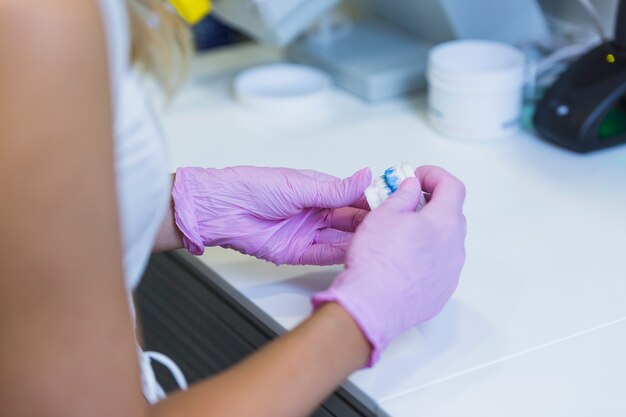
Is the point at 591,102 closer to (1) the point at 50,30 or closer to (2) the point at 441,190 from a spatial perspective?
(2) the point at 441,190

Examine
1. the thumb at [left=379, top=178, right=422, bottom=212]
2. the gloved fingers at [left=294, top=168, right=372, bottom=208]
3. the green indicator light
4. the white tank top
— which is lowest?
the green indicator light

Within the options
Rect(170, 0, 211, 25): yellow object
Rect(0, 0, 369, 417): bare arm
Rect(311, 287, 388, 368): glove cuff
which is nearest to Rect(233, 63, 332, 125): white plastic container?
Rect(170, 0, 211, 25): yellow object

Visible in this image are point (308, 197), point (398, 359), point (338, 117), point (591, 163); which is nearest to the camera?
point (398, 359)

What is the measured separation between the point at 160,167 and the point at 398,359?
278 mm

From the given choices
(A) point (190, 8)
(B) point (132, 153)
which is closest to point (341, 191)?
(B) point (132, 153)

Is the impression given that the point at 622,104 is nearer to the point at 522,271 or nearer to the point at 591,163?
the point at 591,163

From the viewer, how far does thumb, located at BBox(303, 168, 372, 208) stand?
87 centimetres

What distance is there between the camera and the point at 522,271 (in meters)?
0.90

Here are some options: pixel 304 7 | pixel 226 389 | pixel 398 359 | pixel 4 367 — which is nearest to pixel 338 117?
pixel 304 7

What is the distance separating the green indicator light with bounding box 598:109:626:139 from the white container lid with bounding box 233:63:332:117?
1.35ft

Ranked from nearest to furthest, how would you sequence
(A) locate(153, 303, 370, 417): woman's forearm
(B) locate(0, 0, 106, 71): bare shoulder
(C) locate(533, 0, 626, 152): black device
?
(B) locate(0, 0, 106, 71): bare shoulder
(A) locate(153, 303, 370, 417): woman's forearm
(C) locate(533, 0, 626, 152): black device

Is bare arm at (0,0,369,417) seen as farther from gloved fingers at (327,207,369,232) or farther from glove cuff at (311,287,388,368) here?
gloved fingers at (327,207,369,232)

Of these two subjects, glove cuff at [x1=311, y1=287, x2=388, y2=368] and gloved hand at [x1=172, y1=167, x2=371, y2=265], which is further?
gloved hand at [x1=172, y1=167, x2=371, y2=265]

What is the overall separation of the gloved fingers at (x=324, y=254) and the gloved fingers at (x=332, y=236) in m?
0.01
